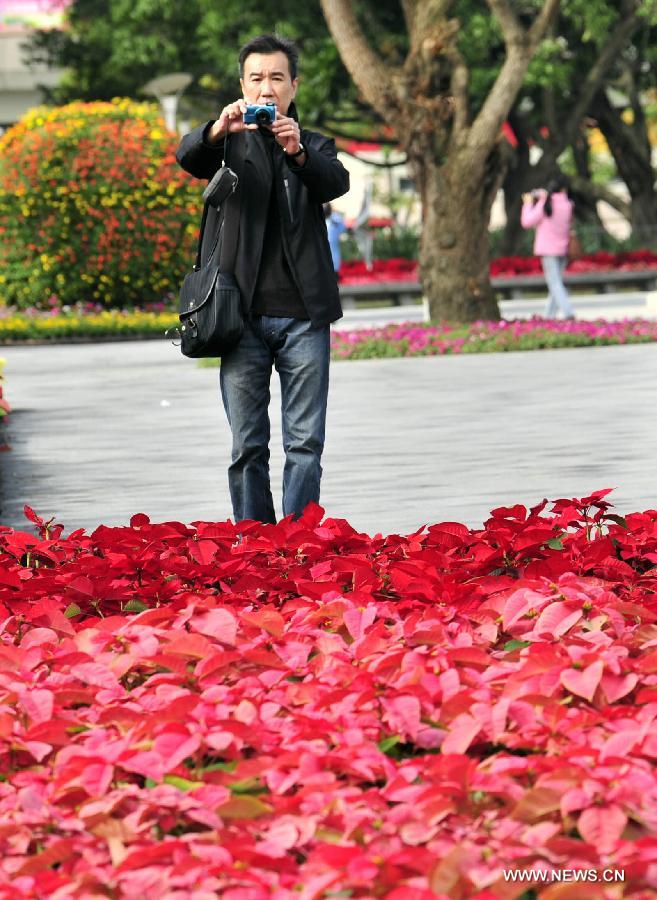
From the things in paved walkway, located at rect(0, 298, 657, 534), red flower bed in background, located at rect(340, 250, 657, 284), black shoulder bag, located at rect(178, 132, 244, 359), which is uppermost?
black shoulder bag, located at rect(178, 132, 244, 359)

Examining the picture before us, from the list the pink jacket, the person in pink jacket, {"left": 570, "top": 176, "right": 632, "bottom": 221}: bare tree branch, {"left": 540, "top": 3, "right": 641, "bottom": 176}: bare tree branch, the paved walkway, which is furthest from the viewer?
{"left": 570, "top": 176, "right": 632, "bottom": 221}: bare tree branch

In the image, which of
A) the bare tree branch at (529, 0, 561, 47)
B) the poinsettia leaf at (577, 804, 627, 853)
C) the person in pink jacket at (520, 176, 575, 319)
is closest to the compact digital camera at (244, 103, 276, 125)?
the poinsettia leaf at (577, 804, 627, 853)

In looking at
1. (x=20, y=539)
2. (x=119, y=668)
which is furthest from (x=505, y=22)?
(x=119, y=668)

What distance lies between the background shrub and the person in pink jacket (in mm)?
5864

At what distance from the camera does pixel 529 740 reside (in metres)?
3.62

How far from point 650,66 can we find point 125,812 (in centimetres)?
4280

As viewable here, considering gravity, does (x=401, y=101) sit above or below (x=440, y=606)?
above

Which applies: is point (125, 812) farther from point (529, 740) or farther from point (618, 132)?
point (618, 132)

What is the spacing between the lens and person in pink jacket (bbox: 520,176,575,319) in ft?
82.5

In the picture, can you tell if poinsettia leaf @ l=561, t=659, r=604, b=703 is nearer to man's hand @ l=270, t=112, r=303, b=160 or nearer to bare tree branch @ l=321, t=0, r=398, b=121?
man's hand @ l=270, t=112, r=303, b=160

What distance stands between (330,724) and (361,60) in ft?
60.7

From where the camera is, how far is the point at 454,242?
2172 cm

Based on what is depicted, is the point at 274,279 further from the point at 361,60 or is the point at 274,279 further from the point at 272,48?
the point at 361,60

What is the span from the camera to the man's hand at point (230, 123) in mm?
6379
